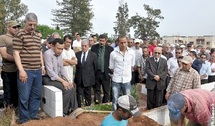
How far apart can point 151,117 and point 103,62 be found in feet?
6.26

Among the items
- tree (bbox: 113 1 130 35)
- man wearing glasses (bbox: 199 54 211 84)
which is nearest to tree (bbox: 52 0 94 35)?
tree (bbox: 113 1 130 35)

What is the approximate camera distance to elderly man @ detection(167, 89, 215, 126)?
11.8 feet

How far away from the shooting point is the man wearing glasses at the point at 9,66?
5090 mm

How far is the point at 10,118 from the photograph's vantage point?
486 cm

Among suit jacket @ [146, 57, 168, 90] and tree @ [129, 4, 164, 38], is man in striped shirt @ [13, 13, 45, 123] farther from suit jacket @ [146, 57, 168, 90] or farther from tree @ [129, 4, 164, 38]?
tree @ [129, 4, 164, 38]

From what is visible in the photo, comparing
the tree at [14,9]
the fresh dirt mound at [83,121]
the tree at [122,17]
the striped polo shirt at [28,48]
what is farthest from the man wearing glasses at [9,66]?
the tree at [122,17]

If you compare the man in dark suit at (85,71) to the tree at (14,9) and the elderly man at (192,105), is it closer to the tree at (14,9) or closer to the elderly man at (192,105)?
the elderly man at (192,105)

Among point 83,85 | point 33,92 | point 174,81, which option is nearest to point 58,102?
point 33,92

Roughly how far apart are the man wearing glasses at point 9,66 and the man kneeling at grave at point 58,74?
67 centimetres

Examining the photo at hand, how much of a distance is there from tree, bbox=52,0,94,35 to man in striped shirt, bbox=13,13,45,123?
41.4m

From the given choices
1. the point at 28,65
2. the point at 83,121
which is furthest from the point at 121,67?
the point at 28,65

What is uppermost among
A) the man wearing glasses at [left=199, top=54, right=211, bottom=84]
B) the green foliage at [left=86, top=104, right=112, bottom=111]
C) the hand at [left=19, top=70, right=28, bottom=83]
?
the hand at [left=19, top=70, right=28, bottom=83]

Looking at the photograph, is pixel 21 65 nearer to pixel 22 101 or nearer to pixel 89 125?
pixel 22 101

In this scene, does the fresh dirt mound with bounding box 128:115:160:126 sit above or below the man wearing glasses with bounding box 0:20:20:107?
below
